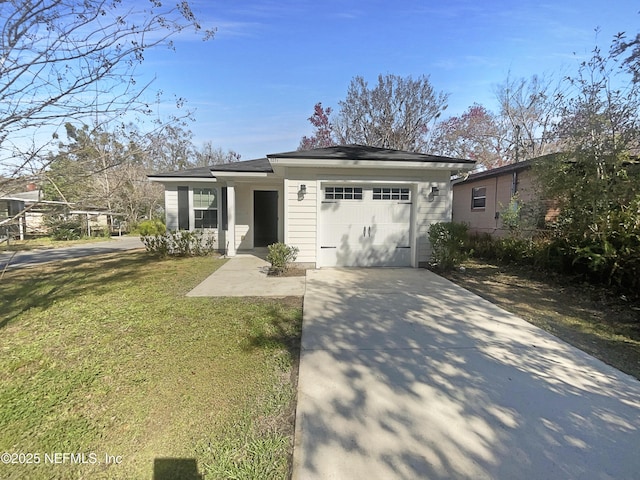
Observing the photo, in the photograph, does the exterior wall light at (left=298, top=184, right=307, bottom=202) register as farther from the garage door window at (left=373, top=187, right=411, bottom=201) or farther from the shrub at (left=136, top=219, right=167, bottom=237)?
the shrub at (left=136, top=219, right=167, bottom=237)

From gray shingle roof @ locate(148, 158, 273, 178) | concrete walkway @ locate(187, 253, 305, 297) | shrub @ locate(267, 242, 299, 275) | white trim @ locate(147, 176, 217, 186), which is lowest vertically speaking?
concrete walkway @ locate(187, 253, 305, 297)

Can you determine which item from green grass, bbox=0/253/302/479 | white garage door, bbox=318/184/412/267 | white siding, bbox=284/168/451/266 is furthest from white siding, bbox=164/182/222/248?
green grass, bbox=0/253/302/479

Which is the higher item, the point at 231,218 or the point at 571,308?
the point at 231,218

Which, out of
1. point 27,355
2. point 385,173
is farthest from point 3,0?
Answer: point 385,173

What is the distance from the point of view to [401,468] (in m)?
1.77

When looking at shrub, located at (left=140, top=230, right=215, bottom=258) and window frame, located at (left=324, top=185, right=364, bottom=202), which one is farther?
shrub, located at (left=140, top=230, right=215, bottom=258)

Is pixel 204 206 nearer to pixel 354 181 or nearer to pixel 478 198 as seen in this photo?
pixel 354 181

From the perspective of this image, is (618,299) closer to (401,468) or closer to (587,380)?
(587,380)

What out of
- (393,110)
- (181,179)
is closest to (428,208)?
(181,179)

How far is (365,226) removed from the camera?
25.8 ft

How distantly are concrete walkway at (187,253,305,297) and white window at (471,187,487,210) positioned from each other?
10.3 metres

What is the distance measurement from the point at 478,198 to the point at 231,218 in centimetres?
1099

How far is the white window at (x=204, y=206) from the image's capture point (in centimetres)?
1062

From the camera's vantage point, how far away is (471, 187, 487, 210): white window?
1300 cm
